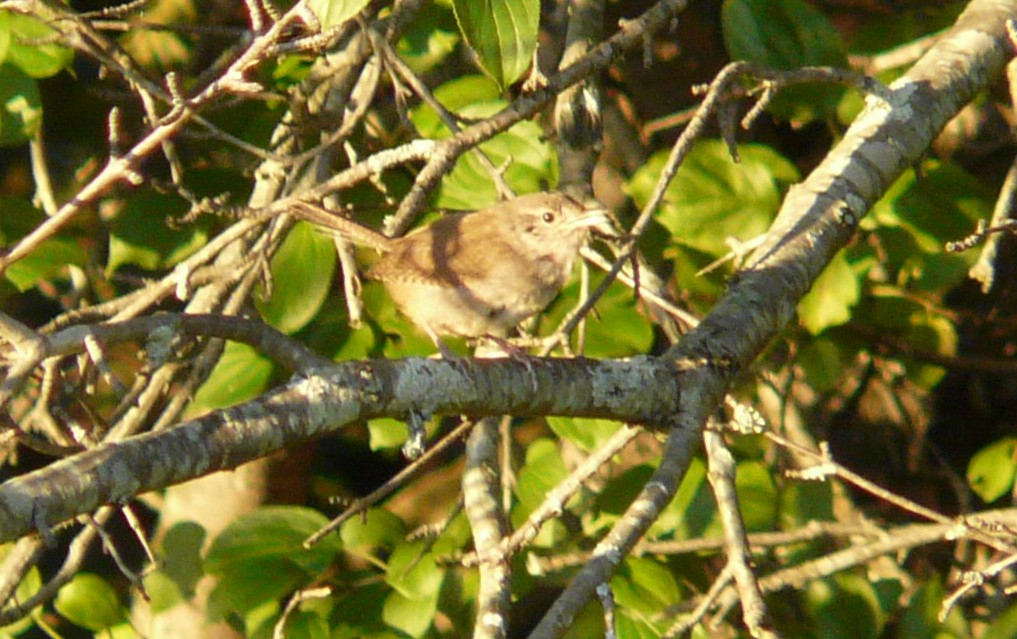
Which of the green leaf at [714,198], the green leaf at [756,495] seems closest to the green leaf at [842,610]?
the green leaf at [756,495]

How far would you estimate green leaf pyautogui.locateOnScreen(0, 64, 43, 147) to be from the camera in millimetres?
3369

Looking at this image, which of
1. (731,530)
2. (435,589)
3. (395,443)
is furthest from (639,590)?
(731,530)

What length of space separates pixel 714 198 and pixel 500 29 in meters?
1.30

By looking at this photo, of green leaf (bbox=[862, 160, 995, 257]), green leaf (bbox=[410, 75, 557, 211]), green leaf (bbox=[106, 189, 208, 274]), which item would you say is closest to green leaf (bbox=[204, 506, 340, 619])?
green leaf (bbox=[106, 189, 208, 274])

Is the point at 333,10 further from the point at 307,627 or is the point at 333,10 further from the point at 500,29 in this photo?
the point at 307,627

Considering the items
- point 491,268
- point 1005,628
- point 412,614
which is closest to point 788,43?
point 491,268

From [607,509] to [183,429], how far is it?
1699mm

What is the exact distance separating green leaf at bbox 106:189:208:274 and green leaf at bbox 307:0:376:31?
1342 mm

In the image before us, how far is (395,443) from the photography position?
3.37 meters

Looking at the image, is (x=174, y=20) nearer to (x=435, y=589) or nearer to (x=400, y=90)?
(x=400, y=90)

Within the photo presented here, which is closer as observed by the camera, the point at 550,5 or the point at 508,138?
the point at 508,138

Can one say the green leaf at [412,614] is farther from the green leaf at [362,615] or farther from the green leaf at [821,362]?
the green leaf at [821,362]

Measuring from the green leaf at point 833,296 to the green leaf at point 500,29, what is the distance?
139 centimetres

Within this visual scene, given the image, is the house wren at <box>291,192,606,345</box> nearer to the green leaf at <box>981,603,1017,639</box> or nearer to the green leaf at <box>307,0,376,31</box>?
the green leaf at <box>307,0,376,31</box>
